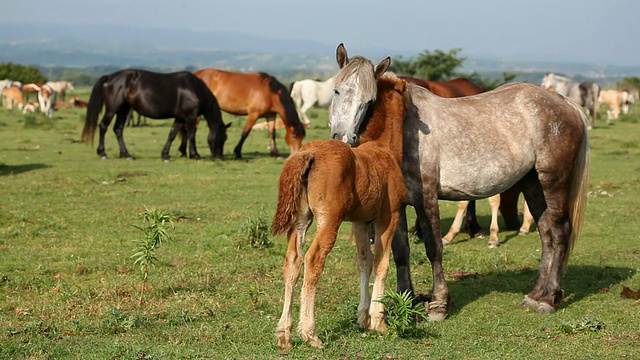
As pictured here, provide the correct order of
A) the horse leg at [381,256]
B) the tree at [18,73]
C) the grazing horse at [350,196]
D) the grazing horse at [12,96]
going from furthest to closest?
the tree at [18,73]
the grazing horse at [12,96]
the horse leg at [381,256]
the grazing horse at [350,196]

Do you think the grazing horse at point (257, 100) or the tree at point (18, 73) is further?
the tree at point (18, 73)

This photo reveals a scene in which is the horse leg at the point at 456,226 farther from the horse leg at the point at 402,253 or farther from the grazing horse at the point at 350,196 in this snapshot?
the grazing horse at the point at 350,196

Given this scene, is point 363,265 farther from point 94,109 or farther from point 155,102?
point 94,109

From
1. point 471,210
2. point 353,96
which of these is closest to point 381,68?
point 353,96

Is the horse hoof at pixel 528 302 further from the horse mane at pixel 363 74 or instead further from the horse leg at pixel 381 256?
the horse mane at pixel 363 74

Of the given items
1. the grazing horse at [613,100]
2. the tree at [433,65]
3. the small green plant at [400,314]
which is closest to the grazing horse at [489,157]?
the small green plant at [400,314]

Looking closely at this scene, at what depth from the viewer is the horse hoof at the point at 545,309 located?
22.6 feet

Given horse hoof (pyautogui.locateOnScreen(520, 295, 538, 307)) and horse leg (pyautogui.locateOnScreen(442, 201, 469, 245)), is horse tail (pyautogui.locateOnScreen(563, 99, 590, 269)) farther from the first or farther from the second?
horse leg (pyautogui.locateOnScreen(442, 201, 469, 245))

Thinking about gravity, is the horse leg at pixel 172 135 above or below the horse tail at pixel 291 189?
below

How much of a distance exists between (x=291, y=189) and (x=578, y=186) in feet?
11.3

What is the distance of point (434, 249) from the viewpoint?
670 cm

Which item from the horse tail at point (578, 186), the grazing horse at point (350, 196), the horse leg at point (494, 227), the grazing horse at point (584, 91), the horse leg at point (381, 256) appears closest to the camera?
the grazing horse at point (350, 196)

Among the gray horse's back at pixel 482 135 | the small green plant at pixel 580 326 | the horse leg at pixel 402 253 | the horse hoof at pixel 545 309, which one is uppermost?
the gray horse's back at pixel 482 135

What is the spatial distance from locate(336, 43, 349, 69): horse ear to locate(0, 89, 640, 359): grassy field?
202 cm
